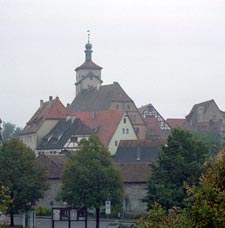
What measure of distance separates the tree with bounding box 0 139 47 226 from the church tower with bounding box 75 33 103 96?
104 metres

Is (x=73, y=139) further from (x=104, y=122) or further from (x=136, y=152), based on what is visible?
(x=136, y=152)

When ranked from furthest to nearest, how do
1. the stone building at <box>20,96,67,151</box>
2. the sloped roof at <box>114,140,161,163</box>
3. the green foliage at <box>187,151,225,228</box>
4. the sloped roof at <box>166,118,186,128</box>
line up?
1. the sloped roof at <box>166,118,186,128</box>
2. the stone building at <box>20,96,67,151</box>
3. the sloped roof at <box>114,140,161,163</box>
4. the green foliage at <box>187,151,225,228</box>

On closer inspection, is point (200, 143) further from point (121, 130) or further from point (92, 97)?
point (92, 97)

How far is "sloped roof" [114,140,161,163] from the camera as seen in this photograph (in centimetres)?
10512

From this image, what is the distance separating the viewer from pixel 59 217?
1943 inches

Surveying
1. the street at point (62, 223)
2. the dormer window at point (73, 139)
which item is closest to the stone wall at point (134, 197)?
the street at point (62, 223)

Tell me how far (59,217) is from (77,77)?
128678mm

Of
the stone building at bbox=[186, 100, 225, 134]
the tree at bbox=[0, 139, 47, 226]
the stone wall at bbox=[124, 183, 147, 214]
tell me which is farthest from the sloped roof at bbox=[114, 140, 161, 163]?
the stone building at bbox=[186, 100, 225, 134]

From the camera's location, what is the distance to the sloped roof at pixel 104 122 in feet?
410

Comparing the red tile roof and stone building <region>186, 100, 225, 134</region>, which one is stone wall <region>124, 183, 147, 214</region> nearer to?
the red tile roof

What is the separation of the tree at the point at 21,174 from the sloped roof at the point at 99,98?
87757 millimetres

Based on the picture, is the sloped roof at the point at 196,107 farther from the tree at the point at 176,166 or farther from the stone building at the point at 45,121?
the tree at the point at 176,166

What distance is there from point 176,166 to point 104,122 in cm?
7561

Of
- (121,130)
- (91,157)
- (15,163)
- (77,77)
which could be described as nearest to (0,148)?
(15,163)
